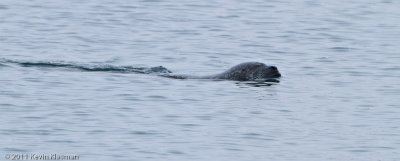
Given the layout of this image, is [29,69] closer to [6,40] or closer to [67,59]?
[67,59]

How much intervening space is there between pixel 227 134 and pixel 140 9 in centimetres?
1475

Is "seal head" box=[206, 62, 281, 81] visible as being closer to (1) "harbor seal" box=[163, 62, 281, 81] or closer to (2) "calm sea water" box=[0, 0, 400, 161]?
(1) "harbor seal" box=[163, 62, 281, 81]

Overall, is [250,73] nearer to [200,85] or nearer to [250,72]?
[250,72]

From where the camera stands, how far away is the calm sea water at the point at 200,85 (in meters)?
15.4

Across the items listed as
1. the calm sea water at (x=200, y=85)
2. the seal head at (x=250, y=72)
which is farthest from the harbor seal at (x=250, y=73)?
the calm sea water at (x=200, y=85)

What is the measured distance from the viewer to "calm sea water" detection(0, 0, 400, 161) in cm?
1543

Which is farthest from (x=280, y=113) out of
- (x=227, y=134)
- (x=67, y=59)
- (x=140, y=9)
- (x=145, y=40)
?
(x=140, y=9)

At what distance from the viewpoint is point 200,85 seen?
19766mm

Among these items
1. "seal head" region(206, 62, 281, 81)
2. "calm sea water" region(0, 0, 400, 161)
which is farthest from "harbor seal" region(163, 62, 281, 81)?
"calm sea water" region(0, 0, 400, 161)

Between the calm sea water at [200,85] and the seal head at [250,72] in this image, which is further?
the seal head at [250,72]

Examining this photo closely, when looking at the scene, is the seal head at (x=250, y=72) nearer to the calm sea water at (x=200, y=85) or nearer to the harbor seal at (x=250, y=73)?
the harbor seal at (x=250, y=73)

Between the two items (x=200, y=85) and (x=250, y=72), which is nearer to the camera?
(x=200, y=85)

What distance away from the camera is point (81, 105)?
17625 mm

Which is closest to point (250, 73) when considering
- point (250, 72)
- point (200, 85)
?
point (250, 72)
